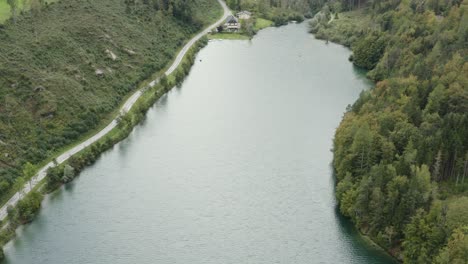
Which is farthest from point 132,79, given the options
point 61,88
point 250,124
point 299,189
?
point 299,189

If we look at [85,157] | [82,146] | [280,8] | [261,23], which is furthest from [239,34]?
[85,157]

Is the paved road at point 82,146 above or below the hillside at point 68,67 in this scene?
below

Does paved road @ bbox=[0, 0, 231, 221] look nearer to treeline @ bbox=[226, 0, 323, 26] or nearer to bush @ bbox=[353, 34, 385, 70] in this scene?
treeline @ bbox=[226, 0, 323, 26]

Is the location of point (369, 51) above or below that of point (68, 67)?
below

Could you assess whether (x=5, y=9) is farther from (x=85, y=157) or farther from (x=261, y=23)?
(x=261, y=23)

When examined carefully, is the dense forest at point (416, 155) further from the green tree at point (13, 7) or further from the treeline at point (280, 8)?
the green tree at point (13, 7)

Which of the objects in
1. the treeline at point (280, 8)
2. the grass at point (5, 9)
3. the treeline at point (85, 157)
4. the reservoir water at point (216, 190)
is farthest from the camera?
the treeline at point (280, 8)

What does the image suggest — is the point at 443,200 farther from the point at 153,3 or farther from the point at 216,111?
the point at 153,3

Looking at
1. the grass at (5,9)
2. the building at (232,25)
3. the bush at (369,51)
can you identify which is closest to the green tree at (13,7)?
the grass at (5,9)
